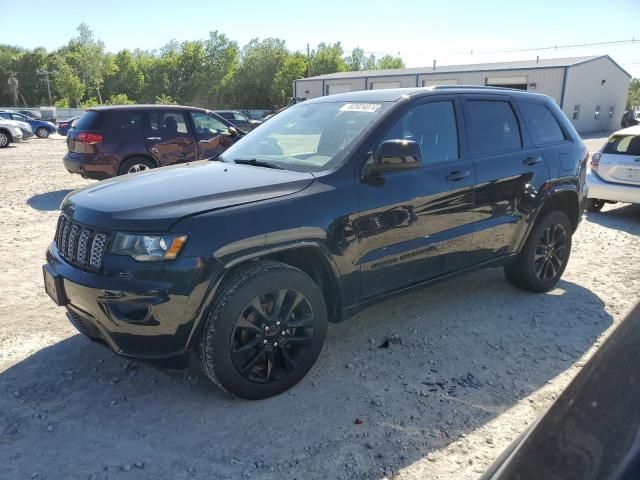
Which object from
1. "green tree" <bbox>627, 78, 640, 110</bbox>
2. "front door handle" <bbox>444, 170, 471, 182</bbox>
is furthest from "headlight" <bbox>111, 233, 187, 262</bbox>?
"green tree" <bbox>627, 78, 640, 110</bbox>

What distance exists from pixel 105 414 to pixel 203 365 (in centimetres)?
68

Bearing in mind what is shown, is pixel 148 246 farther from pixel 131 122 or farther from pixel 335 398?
pixel 131 122

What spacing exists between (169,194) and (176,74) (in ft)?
265

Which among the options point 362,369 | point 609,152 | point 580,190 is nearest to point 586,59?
point 609,152

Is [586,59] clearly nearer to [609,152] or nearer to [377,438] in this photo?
[609,152]

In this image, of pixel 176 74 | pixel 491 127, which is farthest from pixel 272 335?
pixel 176 74

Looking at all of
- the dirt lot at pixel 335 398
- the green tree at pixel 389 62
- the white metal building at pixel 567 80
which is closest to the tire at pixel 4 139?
the dirt lot at pixel 335 398

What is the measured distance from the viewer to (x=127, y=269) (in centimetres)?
280

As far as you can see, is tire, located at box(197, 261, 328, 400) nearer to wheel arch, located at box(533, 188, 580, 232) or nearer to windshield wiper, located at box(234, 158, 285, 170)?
windshield wiper, located at box(234, 158, 285, 170)

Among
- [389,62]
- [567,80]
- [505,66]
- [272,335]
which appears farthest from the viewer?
[389,62]

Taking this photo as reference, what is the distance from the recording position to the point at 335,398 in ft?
10.7

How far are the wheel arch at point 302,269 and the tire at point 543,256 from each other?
7.35 ft

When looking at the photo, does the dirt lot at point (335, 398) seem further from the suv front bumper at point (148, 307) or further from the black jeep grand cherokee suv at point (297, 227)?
the suv front bumper at point (148, 307)

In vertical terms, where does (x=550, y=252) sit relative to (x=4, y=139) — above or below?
above
